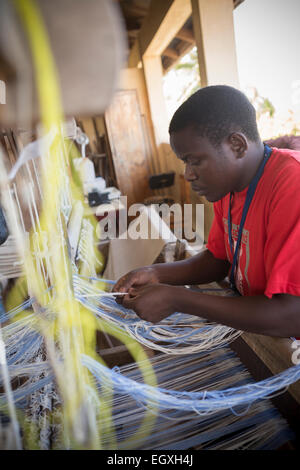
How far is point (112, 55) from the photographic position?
27 centimetres

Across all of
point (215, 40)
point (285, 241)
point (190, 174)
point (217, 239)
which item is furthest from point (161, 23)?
point (285, 241)

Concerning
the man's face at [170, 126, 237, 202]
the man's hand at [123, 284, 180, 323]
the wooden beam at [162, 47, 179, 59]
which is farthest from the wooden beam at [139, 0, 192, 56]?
the man's hand at [123, 284, 180, 323]

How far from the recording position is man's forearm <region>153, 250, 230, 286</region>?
48.3 inches

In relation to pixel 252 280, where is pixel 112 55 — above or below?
above

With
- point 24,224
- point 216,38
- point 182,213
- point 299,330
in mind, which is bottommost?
point 182,213

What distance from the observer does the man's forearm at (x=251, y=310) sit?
30.2 inches

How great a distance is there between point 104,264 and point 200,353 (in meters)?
1.46

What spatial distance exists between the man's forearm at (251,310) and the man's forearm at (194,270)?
382 millimetres

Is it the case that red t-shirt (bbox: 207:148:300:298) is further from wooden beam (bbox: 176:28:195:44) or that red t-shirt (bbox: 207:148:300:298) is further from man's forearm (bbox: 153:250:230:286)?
wooden beam (bbox: 176:28:195:44)

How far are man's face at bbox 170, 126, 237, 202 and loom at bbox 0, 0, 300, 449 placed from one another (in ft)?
1.20

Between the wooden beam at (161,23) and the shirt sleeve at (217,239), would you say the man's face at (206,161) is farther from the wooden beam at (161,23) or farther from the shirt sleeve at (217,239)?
the wooden beam at (161,23)

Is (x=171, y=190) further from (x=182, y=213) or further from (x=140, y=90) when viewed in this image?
(x=140, y=90)

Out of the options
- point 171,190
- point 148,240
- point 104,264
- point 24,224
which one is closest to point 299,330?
point 24,224
